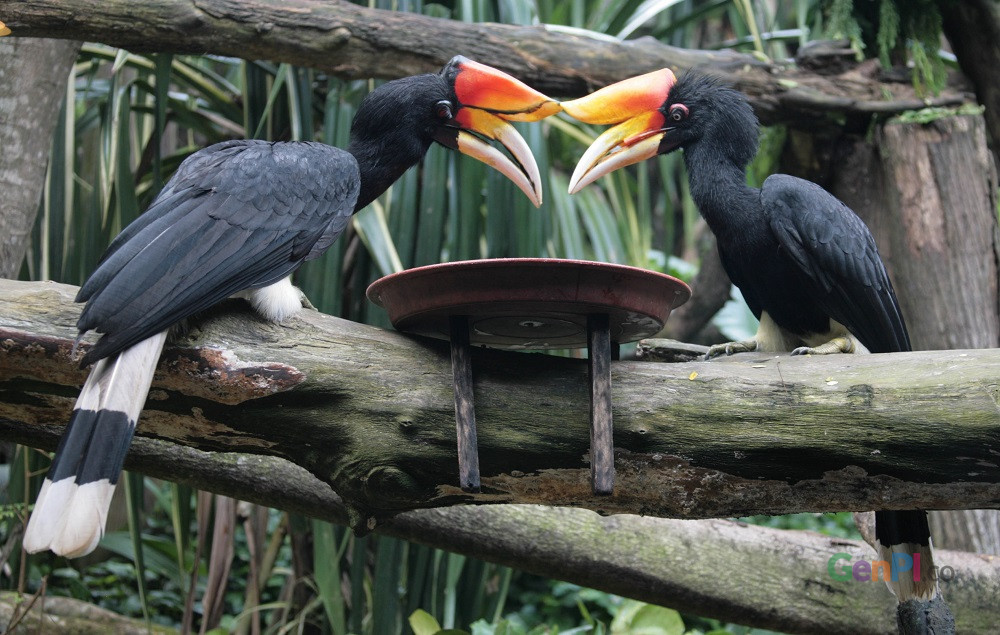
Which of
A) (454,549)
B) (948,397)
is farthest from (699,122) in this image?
(454,549)

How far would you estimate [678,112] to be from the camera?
2.52m

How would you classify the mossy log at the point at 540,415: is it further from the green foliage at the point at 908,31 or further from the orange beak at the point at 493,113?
the green foliage at the point at 908,31

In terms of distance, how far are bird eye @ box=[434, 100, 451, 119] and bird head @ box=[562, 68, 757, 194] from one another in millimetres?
369

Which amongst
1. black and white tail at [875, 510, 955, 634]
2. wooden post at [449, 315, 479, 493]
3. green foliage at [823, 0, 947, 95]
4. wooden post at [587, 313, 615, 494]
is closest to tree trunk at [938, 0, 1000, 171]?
green foliage at [823, 0, 947, 95]

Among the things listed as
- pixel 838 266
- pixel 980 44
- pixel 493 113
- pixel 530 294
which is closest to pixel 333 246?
pixel 493 113

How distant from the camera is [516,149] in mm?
→ 2342

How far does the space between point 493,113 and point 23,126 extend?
138 centimetres

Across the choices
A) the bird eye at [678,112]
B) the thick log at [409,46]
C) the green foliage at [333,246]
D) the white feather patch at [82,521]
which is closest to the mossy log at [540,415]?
the white feather patch at [82,521]

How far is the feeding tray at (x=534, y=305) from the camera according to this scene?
1.64 metres

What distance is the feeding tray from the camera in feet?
5.38

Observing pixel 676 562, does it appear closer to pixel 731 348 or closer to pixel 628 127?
pixel 731 348

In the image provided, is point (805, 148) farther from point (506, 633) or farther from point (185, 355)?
point (185, 355)

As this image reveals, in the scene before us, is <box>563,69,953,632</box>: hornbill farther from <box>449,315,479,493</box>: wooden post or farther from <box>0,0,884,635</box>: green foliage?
<box>0,0,884,635</box>: green foliage

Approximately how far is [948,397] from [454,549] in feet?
4.78
